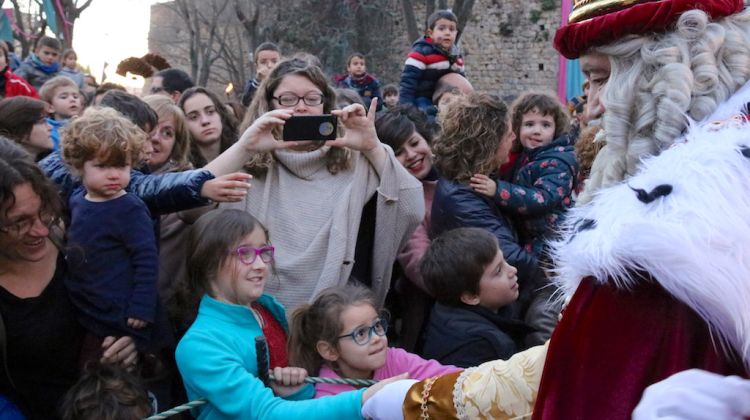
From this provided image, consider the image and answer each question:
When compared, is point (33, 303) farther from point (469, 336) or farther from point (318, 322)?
point (469, 336)

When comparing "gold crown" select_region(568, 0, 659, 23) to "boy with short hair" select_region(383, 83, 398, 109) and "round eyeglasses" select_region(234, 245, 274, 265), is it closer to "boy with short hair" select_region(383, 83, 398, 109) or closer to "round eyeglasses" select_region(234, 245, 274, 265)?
"round eyeglasses" select_region(234, 245, 274, 265)

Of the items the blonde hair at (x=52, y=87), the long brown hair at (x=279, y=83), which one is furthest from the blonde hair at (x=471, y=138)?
the blonde hair at (x=52, y=87)

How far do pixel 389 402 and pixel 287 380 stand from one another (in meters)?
0.68

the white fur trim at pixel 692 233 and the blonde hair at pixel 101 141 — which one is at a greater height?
the white fur trim at pixel 692 233

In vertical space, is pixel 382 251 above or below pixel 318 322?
above

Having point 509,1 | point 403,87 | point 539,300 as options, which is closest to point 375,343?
point 539,300

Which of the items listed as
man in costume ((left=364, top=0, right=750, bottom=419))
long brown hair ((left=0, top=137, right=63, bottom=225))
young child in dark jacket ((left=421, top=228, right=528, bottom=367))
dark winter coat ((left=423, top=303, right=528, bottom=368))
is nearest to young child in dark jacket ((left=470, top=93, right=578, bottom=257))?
young child in dark jacket ((left=421, top=228, right=528, bottom=367))

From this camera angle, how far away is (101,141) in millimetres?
3037

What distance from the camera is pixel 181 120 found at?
155 inches

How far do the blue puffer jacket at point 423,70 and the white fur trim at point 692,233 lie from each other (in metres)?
5.95

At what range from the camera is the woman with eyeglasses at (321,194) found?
3.26 meters

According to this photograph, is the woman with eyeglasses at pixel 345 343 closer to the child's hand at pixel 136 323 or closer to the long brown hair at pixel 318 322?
the long brown hair at pixel 318 322

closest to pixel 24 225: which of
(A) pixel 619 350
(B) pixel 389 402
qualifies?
(B) pixel 389 402

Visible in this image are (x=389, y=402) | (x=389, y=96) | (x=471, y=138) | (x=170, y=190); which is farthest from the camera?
(x=389, y=96)
